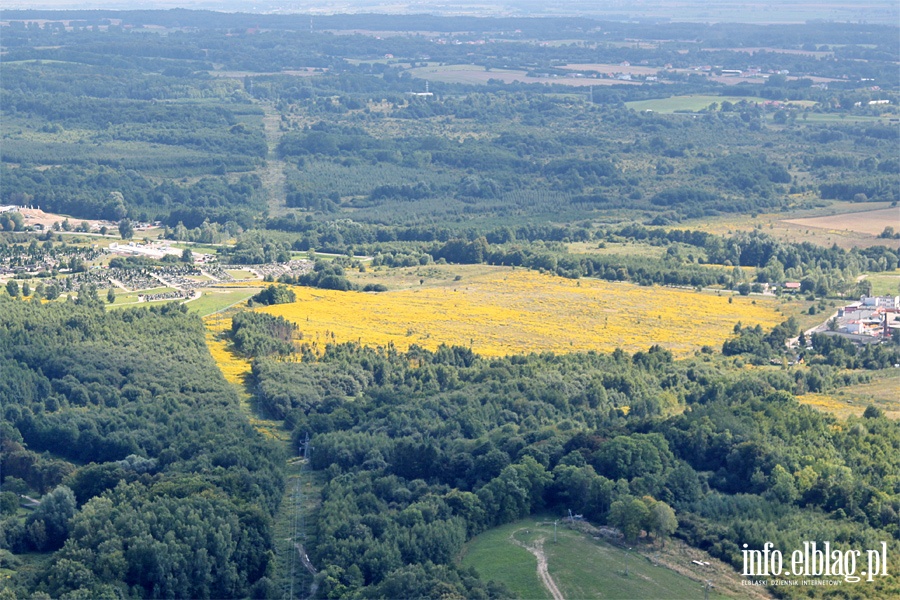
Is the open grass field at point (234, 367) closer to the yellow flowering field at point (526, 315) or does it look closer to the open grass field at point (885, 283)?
the yellow flowering field at point (526, 315)

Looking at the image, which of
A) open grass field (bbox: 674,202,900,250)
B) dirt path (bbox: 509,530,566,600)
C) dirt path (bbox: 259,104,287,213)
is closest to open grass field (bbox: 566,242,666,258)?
open grass field (bbox: 674,202,900,250)

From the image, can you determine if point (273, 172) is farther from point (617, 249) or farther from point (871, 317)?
point (871, 317)

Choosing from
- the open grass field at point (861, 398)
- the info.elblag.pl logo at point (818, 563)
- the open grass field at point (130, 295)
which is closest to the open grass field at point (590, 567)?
the info.elblag.pl logo at point (818, 563)

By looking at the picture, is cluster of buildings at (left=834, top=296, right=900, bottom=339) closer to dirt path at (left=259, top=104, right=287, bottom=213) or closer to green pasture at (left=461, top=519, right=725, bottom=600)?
green pasture at (left=461, top=519, right=725, bottom=600)

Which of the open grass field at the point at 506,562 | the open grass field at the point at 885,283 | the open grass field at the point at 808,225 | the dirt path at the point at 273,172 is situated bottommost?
the dirt path at the point at 273,172

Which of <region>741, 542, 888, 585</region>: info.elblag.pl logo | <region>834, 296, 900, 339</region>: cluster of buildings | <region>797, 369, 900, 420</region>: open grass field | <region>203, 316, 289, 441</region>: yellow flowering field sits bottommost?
<region>203, 316, 289, 441</region>: yellow flowering field

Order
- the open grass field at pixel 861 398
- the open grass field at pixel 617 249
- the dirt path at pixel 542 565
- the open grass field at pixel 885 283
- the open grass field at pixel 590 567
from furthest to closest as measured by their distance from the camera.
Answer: the open grass field at pixel 617 249, the open grass field at pixel 885 283, the open grass field at pixel 861 398, the dirt path at pixel 542 565, the open grass field at pixel 590 567

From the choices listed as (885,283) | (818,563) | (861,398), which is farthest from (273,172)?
(818,563)
